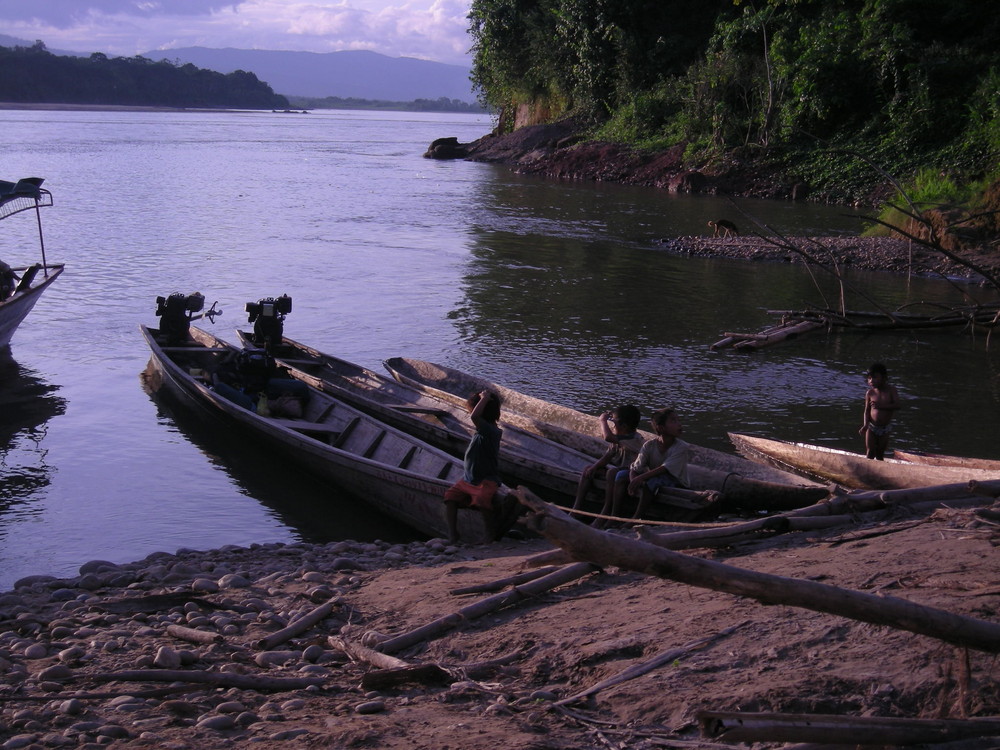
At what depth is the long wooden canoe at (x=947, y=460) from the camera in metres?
7.88

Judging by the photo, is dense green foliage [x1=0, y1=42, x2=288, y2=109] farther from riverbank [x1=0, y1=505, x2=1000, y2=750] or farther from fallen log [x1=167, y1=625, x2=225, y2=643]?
fallen log [x1=167, y1=625, x2=225, y2=643]

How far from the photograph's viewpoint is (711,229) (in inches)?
1001

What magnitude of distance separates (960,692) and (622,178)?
35.5 metres

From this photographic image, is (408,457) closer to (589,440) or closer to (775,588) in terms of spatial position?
(589,440)

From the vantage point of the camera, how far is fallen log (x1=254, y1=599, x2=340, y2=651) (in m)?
5.25

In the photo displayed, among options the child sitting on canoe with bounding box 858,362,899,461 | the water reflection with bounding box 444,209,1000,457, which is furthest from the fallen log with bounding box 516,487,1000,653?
the child sitting on canoe with bounding box 858,362,899,461

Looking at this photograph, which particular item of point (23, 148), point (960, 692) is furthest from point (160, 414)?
point (23, 148)

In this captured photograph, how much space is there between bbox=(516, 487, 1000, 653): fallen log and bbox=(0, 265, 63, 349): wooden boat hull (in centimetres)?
1244

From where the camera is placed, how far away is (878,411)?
8.94 m

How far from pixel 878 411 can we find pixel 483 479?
12.4 feet

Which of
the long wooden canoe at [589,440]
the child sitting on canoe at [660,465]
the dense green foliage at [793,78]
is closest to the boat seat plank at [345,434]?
the long wooden canoe at [589,440]

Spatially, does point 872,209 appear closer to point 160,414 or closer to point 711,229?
point 711,229

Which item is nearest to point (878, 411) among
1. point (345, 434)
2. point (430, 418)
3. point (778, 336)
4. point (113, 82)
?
point (430, 418)

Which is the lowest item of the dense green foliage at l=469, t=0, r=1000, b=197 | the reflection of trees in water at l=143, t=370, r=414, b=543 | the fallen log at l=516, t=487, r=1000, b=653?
the reflection of trees in water at l=143, t=370, r=414, b=543
